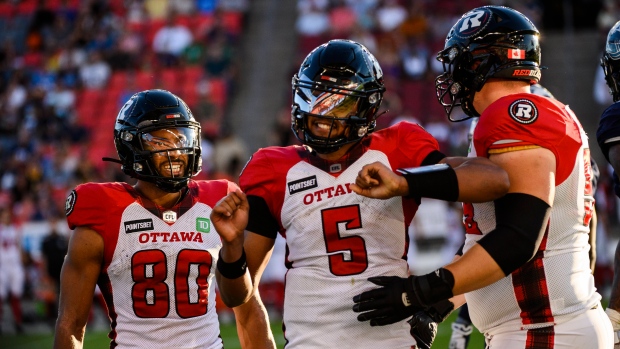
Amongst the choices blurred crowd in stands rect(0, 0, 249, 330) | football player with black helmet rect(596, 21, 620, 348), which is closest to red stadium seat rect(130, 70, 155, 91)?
blurred crowd in stands rect(0, 0, 249, 330)

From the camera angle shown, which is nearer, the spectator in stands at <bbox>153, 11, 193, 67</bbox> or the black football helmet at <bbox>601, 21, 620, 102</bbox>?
the black football helmet at <bbox>601, 21, 620, 102</bbox>

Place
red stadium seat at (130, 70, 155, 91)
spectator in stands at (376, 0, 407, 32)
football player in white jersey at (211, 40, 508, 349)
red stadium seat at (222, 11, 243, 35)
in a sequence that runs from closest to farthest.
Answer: football player in white jersey at (211, 40, 508, 349) → spectator in stands at (376, 0, 407, 32) → red stadium seat at (130, 70, 155, 91) → red stadium seat at (222, 11, 243, 35)

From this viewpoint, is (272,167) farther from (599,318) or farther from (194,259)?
(599,318)

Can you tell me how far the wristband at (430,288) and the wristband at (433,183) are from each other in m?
0.31

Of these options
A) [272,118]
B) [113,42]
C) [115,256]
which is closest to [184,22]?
[113,42]

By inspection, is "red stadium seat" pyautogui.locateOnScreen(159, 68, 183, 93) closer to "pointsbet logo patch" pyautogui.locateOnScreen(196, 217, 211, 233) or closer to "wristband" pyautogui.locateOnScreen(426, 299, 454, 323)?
"pointsbet logo patch" pyautogui.locateOnScreen(196, 217, 211, 233)

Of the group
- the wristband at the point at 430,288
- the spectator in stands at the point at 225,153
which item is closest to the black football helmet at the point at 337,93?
the wristband at the point at 430,288

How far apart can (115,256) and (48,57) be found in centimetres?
1629

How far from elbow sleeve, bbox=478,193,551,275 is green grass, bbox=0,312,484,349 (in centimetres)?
635

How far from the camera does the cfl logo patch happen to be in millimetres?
3502

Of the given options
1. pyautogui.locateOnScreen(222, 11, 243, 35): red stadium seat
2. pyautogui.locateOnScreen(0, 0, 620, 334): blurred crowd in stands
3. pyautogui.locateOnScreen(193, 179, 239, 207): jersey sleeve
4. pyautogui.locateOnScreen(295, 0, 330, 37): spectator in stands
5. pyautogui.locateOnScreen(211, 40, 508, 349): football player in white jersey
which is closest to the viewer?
pyautogui.locateOnScreen(211, 40, 508, 349): football player in white jersey

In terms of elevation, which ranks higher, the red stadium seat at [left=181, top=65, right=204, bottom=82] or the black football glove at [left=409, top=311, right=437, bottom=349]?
the red stadium seat at [left=181, top=65, right=204, bottom=82]

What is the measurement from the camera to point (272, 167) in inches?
152

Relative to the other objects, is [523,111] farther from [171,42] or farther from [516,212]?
[171,42]
